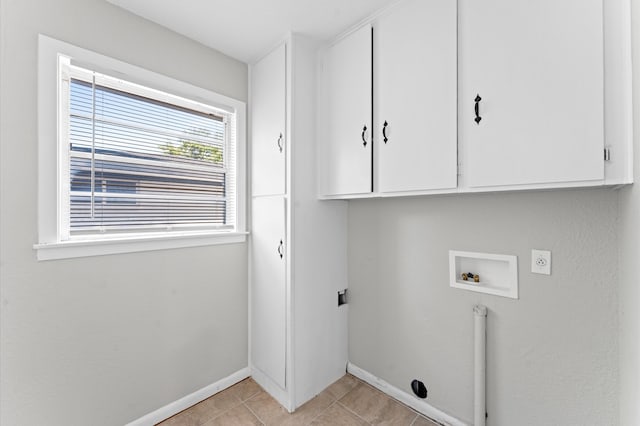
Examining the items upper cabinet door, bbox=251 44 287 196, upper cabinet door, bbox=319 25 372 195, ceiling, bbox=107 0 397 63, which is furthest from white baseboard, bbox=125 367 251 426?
ceiling, bbox=107 0 397 63

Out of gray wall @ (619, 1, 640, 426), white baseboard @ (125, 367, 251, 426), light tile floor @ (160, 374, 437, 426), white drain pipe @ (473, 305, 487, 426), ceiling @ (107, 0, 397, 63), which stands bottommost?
light tile floor @ (160, 374, 437, 426)

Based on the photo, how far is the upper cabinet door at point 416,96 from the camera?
1367 mm

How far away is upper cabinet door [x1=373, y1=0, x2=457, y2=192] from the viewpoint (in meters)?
1.37

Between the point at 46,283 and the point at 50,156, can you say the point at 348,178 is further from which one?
the point at 46,283

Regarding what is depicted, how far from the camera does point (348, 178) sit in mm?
1828

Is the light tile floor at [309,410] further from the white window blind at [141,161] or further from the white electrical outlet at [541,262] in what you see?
the white window blind at [141,161]

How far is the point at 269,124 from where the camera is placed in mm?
2047

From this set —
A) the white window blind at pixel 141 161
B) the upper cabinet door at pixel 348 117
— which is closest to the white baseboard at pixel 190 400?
the white window blind at pixel 141 161

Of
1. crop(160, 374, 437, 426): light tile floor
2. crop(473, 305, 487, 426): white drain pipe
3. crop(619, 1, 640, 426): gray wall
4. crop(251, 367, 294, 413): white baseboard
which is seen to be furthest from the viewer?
crop(251, 367, 294, 413): white baseboard

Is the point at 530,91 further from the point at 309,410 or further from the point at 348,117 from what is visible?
the point at 309,410

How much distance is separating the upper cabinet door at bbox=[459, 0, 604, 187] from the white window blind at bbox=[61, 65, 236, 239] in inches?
66.3

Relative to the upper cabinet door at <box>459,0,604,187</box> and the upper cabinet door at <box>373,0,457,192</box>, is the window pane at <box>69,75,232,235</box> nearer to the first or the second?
the upper cabinet door at <box>373,0,457,192</box>

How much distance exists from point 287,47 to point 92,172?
1418 mm

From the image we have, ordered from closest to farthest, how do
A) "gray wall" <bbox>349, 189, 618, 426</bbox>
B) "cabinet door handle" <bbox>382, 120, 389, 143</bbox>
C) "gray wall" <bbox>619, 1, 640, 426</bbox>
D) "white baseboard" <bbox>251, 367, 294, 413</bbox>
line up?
"gray wall" <bbox>619, 1, 640, 426</bbox> → "gray wall" <bbox>349, 189, 618, 426</bbox> → "cabinet door handle" <bbox>382, 120, 389, 143</bbox> → "white baseboard" <bbox>251, 367, 294, 413</bbox>
